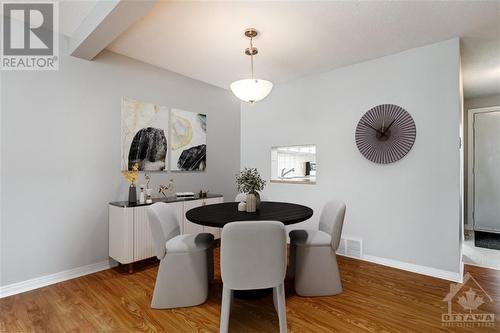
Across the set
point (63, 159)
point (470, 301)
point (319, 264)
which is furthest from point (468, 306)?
point (63, 159)

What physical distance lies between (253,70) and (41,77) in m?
2.47

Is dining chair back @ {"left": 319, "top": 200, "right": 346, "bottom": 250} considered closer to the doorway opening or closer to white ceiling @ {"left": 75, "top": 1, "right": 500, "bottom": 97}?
white ceiling @ {"left": 75, "top": 1, "right": 500, "bottom": 97}

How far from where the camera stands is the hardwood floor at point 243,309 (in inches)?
76.3

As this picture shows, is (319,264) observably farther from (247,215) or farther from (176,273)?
(176,273)

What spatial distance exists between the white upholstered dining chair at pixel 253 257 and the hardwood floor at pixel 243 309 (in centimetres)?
38

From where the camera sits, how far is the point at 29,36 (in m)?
2.58

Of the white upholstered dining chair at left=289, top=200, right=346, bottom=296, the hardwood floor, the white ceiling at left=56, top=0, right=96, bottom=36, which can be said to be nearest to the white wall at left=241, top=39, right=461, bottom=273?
the hardwood floor

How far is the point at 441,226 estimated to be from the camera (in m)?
2.83

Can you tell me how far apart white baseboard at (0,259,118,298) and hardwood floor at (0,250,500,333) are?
0.08 meters

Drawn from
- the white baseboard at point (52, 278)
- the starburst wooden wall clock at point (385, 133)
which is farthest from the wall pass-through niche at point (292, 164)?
the white baseboard at point (52, 278)

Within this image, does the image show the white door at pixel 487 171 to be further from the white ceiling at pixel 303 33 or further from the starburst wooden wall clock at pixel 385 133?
the starburst wooden wall clock at pixel 385 133

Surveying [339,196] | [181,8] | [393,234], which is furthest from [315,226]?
[181,8]

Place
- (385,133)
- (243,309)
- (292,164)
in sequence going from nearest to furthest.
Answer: (243,309), (385,133), (292,164)

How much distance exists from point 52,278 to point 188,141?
2.28 metres
